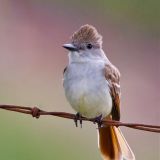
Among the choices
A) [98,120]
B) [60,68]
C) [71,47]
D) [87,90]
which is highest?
[60,68]

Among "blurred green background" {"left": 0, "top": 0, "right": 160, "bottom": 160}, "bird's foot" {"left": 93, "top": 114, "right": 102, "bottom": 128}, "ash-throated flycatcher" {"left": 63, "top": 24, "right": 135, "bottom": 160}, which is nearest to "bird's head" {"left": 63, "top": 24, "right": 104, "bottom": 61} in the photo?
"ash-throated flycatcher" {"left": 63, "top": 24, "right": 135, "bottom": 160}

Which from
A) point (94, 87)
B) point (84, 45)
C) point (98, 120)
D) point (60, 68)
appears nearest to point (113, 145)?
point (98, 120)

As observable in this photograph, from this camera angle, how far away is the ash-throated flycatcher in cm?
765

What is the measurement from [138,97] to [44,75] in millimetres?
1254

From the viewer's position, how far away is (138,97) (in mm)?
12883

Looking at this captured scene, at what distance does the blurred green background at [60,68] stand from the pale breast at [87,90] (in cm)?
312

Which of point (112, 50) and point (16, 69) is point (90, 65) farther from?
point (112, 50)

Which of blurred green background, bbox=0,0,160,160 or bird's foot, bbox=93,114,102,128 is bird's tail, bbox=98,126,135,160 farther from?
blurred green background, bbox=0,0,160,160

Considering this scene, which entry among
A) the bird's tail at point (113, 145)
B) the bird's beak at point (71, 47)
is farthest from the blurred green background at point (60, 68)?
the bird's beak at point (71, 47)

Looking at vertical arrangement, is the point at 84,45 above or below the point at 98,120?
above

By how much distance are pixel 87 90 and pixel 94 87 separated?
6 centimetres

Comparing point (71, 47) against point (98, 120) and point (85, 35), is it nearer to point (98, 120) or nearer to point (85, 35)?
point (85, 35)

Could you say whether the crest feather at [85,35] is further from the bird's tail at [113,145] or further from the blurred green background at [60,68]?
the blurred green background at [60,68]

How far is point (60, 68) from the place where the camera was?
13492 mm
